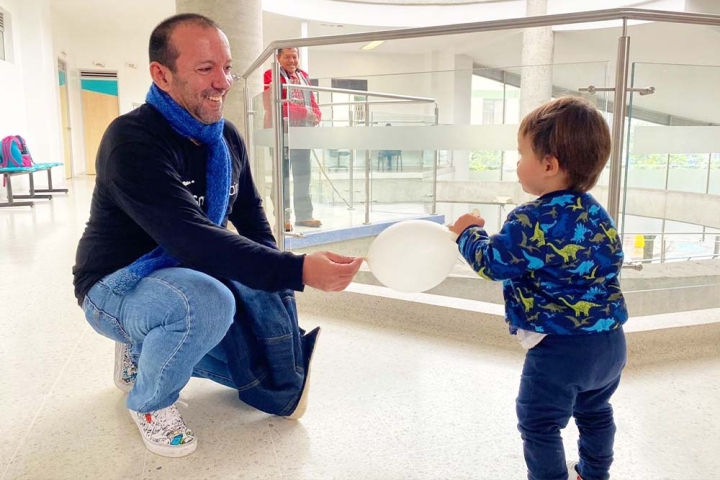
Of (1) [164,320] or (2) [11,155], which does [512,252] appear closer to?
(1) [164,320]

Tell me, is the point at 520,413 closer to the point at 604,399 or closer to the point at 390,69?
the point at 604,399

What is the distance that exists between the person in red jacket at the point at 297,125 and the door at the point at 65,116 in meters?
10.2

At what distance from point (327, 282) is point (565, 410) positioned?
0.55 m

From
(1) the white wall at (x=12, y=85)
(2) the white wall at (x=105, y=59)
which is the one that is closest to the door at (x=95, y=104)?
(2) the white wall at (x=105, y=59)

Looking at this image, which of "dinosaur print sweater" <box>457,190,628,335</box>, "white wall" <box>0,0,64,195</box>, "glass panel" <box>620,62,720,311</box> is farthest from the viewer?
"white wall" <box>0,0,64,195</box>

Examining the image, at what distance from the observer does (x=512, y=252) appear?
113cm

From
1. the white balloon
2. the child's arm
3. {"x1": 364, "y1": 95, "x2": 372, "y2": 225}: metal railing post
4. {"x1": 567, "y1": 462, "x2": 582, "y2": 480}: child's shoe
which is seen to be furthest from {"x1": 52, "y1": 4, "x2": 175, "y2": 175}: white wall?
{"x1": 567, "y1": 462, "x2": 582, "y2": 480}: child's shoe

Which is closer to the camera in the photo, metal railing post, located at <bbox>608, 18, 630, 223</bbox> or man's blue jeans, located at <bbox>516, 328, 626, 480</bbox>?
man's blue jeans, located at <bbox>516, 328, 626, 480</bbox>

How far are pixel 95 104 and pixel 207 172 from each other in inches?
540

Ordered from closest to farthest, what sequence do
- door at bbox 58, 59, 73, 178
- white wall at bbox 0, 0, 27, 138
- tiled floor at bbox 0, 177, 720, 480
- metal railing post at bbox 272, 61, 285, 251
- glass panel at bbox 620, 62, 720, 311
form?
1. tiled floor at bbox 0, 177, 720, 480
2. glass panel at bbox 620, 62, 720, 311
3. metal railing post at bbox 272, 61, 285, 251
4. white wall at bbox 0, 0, 27, 138
5. door at bbox 58, 59, 73, 178

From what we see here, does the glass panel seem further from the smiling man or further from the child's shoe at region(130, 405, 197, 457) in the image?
the child's shoe at region(130, 405, 197, 457)

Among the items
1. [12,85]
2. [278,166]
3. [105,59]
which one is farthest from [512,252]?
[105,59]

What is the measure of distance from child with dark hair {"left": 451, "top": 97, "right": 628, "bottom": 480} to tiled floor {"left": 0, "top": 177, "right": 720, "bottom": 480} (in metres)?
0.27

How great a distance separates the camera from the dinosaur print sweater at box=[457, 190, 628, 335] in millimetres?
1124
